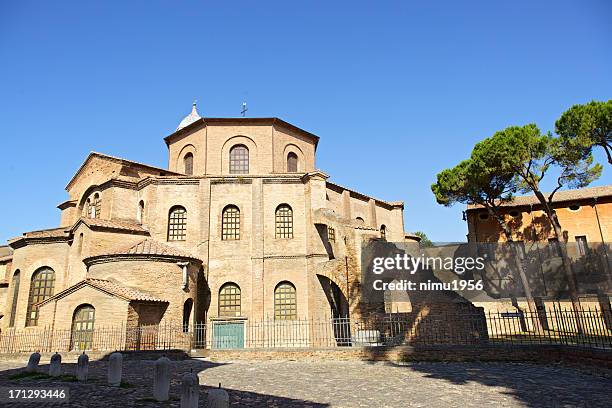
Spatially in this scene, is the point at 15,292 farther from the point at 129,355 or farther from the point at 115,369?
the point at 115,369

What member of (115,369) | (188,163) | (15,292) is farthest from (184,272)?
(15,292)

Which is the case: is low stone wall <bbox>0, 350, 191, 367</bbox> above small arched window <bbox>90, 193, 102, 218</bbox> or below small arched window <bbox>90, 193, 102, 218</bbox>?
below

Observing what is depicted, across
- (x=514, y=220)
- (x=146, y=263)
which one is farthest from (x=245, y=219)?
(x=514, y=220)

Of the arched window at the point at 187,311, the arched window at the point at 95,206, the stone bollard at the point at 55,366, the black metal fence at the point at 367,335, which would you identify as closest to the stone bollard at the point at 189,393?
the stone bollard at the point at 55,366

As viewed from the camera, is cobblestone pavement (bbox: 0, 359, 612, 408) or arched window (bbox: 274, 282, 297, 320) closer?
cobblestone pavement (bbox: 0, 359, 612, 408)

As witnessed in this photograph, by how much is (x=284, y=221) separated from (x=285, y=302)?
435 cm

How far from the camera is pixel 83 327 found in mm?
16500

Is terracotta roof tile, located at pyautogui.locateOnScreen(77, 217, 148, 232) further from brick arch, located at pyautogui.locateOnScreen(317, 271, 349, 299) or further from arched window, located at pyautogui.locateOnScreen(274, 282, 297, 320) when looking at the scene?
brick arch, located at pyautogui.locateOnScreen(317, 271, 349, 299)

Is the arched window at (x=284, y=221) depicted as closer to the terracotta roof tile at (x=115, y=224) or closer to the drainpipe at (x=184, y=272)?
the drainpipe at (x=184, y=272)

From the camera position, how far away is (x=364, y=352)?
48.0ft

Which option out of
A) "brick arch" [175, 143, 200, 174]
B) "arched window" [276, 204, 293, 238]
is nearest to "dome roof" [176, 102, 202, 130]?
"brick arch" [175, 143, 200, 174]

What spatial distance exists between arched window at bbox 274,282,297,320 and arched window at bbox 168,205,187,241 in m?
5.82

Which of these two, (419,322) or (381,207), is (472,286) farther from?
(381,207)

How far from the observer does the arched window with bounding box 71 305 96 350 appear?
640 inches
